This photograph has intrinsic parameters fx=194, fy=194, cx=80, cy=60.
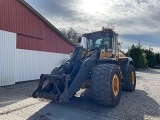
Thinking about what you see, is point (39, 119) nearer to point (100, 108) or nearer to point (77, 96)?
point (100, 108)

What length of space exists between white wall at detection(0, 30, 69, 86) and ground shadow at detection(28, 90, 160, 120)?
17.0 feet

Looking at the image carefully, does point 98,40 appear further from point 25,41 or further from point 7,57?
point 25,41

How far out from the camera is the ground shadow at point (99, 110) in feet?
19.9

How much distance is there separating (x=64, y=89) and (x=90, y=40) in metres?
3.73

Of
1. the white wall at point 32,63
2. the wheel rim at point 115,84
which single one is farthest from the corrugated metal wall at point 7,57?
the wheel rim at point 115,84

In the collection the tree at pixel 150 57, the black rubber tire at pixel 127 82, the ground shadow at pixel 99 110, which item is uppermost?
the tree at pixel 150 57

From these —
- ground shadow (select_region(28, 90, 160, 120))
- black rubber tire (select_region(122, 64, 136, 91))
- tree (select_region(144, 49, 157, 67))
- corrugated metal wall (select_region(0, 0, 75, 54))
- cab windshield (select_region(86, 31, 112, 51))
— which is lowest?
ground shadow (select_region(28, 90, 160, 120))

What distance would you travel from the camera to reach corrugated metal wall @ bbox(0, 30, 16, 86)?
1109cm

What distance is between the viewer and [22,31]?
1281cm

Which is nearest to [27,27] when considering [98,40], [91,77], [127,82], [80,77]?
[98,40]

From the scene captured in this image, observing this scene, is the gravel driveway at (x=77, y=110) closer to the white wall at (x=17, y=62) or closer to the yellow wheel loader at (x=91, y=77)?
the yellow wheel loader at (x=91, y=77)

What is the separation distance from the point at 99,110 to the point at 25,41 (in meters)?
8.49

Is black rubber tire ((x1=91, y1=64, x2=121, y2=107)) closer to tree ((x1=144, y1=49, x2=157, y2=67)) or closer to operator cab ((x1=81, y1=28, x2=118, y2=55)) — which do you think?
operator cab ((x1=81, y1=28, x2=118, y2=55))

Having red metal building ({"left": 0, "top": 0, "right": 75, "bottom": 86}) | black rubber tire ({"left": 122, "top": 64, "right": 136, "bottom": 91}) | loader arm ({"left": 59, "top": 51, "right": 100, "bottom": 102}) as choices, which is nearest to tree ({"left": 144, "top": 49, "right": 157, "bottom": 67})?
red metal building ({"left": 0, "top": 0, "right": 75, "bottom": 86})
